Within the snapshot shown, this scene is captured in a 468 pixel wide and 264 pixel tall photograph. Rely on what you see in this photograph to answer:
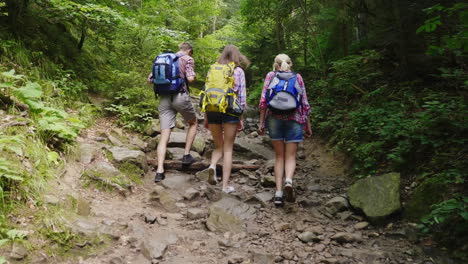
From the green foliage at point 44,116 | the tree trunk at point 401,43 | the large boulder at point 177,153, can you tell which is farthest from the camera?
the large boulder at point 177,153

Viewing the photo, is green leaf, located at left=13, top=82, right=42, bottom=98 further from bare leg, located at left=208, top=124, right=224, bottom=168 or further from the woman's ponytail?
the woman's ponytail

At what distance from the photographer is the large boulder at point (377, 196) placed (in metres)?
4.11

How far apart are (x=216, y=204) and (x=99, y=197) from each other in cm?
A: 171

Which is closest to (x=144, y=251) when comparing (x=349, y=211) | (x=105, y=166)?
(x=105, y=166)

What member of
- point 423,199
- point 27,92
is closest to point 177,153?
point 27,92

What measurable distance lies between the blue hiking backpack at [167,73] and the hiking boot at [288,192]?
2589 mm

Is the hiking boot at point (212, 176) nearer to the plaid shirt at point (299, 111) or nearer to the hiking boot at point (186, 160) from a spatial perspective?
the hiking boot at point (186, 160)

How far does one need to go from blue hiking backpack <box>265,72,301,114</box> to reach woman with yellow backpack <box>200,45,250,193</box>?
1.84 feet

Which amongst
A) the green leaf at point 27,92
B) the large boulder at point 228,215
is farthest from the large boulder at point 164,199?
the green leaf at point 27,92

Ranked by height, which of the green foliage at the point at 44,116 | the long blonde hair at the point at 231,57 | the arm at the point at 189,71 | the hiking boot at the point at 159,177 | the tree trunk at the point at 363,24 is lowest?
the hiking boot at the point at 159,177

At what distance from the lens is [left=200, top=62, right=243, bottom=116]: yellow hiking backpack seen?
481 centimetres

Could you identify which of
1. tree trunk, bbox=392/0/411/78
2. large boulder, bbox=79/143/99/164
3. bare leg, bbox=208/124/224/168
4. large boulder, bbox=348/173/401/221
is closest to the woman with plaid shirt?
bare leg, bbox=208/124/224/168

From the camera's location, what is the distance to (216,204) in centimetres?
464

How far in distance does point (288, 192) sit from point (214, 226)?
52.5 inches
